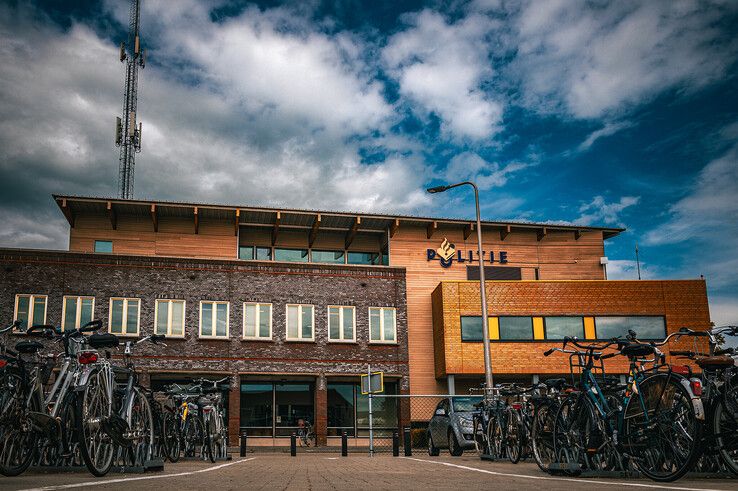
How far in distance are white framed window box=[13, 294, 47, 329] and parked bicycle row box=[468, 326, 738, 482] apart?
26524 millimetres

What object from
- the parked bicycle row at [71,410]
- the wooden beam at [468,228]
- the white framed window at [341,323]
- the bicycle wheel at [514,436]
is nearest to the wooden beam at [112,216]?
the white framed window at [341,323]

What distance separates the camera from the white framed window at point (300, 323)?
34.2m

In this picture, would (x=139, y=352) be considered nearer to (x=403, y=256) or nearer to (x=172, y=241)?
(x=172, y=241)

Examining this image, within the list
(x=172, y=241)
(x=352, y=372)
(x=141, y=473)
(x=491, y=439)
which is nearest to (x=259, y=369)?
(x=352, y=372)

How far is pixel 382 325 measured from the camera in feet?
116

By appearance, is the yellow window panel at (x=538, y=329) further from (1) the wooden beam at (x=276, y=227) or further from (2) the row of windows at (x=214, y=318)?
(1) the wooden beam at (x=276, y=227)

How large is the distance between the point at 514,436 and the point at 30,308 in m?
25.2

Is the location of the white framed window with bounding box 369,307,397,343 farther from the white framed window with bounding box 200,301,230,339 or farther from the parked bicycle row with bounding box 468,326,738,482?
the parked bicycle row with bounding box 468,326,738,482

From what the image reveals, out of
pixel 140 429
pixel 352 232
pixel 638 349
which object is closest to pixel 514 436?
pixel 638 349

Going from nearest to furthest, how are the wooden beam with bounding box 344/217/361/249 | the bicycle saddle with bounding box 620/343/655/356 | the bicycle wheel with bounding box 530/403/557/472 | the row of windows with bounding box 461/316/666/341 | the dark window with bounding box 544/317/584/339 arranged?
1. the bicycle saddle with bounding box 620/343/655/356
2. the bicycle wheel with bounding box 530/403/557/472
3. the row of windows with bounding box 461/316/666/341
4. the dark window with bounding box 544/317/584/339
5. the wooden beam with bounding box 344/217/361/249

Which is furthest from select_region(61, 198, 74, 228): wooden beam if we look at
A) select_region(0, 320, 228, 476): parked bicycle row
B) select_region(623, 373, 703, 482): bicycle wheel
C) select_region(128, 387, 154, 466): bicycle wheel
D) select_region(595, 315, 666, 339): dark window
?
select_region(623, 373, 703, 482): bicycle wheel

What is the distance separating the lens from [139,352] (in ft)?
105

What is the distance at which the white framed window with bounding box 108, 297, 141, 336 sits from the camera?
32219 mm

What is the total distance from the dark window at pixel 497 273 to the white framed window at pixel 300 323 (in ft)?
30.0
